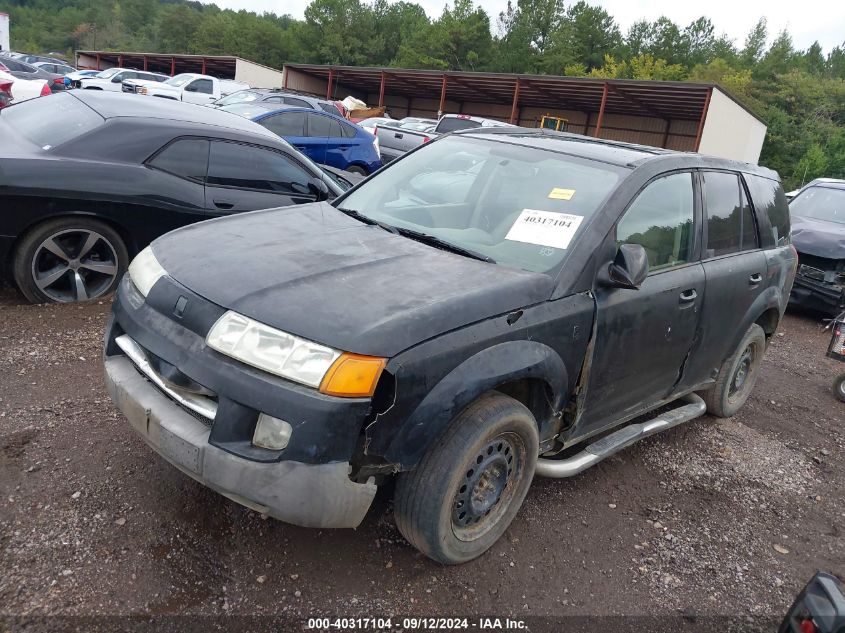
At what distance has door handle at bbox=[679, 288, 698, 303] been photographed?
345 cm

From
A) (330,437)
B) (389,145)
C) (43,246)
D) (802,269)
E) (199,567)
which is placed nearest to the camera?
(330,437)

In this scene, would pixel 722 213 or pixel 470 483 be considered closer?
pixel 470 483

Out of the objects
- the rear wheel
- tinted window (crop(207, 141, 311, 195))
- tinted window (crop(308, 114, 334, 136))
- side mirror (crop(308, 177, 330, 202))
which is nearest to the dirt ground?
the rear wheel

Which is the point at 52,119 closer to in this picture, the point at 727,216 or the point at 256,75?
the point at 727,216

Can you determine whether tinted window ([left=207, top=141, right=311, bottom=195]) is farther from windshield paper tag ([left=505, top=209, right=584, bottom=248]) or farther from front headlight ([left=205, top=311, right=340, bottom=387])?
front headlight ([left=205, top=311, right=340, bottom=387])

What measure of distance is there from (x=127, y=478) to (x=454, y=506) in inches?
62.0

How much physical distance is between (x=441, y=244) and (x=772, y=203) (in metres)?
2.79

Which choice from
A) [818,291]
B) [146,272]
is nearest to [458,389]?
→ [146,272]

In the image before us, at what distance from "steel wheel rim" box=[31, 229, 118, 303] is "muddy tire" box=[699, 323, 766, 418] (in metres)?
4.56

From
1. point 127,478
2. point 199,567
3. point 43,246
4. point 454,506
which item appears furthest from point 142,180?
point 454,506

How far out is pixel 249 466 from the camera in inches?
86.3

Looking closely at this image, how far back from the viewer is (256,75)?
38.4 meters

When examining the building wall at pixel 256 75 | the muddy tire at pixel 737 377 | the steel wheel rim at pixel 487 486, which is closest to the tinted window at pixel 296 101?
the muddy tire at pixel 737 377

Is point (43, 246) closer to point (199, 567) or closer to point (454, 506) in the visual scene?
point (199, 567)
